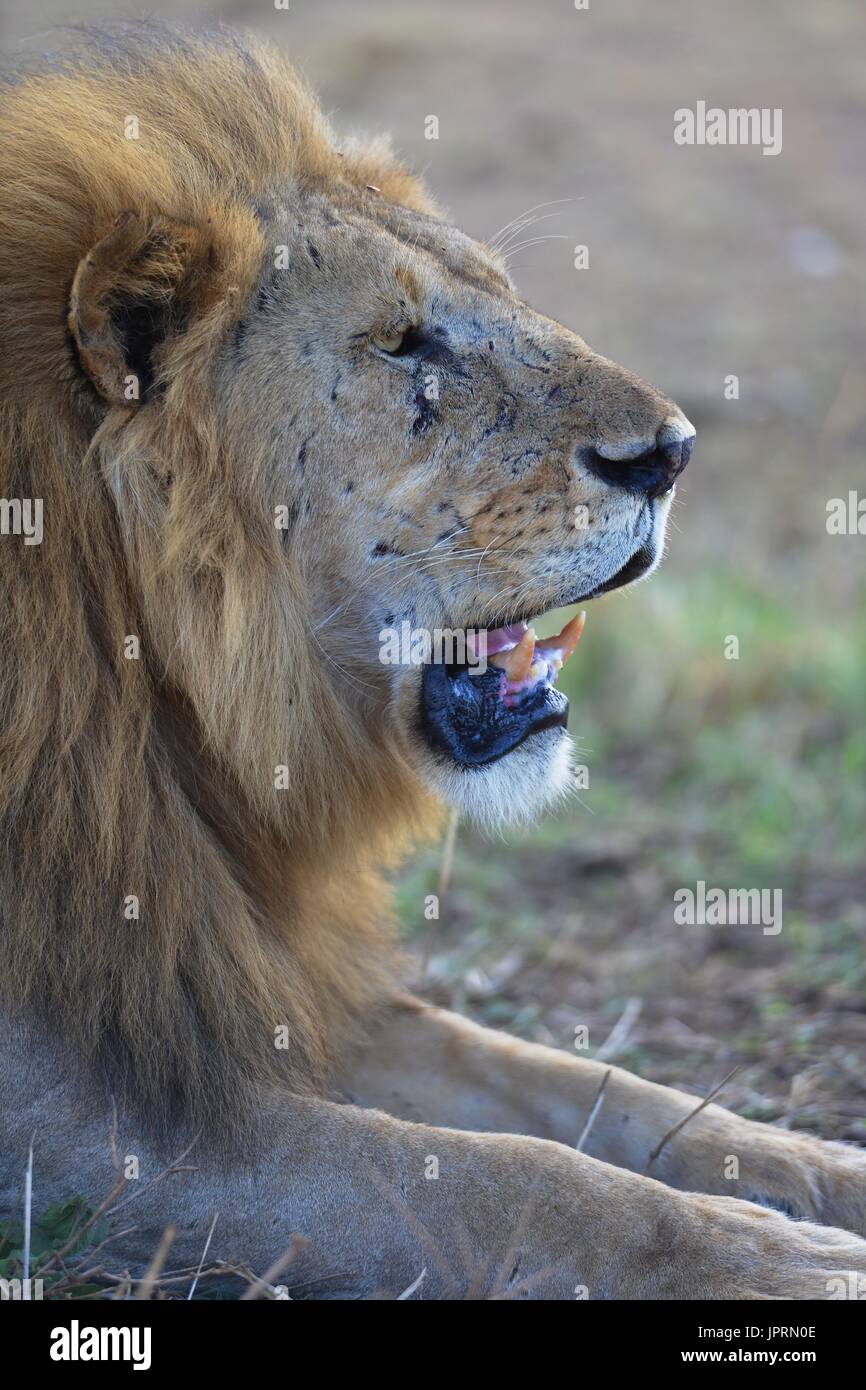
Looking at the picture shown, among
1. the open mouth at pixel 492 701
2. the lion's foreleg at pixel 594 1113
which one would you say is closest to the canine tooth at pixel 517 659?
the open mouth at pixel 492 701

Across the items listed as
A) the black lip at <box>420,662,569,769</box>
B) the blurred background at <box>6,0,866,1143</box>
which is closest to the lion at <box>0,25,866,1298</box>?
the black lip at <box>420,662,569,769</box>

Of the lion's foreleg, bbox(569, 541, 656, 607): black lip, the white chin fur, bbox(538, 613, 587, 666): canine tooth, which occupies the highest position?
bbox(569, 541, 656, 607): black lip

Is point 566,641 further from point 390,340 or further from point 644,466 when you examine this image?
point 390,340

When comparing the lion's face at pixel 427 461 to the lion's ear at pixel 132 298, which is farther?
the lion's face at pixel 427 461

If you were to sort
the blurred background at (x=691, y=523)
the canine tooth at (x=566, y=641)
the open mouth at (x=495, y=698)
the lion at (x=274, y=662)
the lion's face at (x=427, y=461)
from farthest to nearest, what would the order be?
the blurred background at (x=691, y=523)
the canine tooth at (x=566, y=641)
the open mouth at (x=495, y=698)
the lion's face at (x=427, y=461)
the lion at (x=274, y=662)

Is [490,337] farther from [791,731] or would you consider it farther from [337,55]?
[337,55]

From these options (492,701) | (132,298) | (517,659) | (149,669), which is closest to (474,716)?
(492,701)

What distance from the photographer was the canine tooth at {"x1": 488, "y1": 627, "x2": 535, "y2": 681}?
313 cm

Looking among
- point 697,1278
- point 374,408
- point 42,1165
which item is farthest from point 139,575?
point 697,1278

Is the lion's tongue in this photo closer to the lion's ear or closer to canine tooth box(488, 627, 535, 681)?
canine tooth box(488, 627, 535, 681)

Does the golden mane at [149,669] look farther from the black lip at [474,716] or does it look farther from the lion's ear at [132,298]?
the black lip at [474,716]

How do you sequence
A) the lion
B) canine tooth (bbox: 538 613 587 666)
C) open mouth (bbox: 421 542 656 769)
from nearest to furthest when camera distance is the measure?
the lion
open mouth (bbox: 421 542 656 769)
canine tooth (bbox: 538 613 587 666)

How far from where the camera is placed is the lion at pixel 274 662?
265 cm
